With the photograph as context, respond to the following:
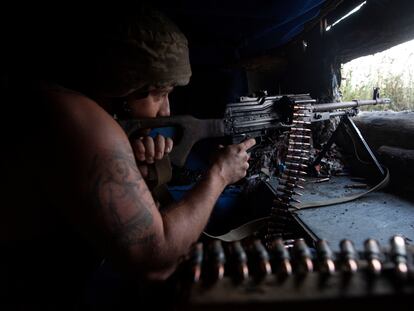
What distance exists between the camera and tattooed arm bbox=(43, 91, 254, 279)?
1.04m

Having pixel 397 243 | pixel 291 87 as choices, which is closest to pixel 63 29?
pixel 397 243

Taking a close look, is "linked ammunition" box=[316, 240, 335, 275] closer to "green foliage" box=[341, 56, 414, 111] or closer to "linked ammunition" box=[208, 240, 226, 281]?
"linked ammunition" box=[208, 240, 226, 281]

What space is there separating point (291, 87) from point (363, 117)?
3.88ft

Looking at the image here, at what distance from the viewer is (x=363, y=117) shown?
430 cm

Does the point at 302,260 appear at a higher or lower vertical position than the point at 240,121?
lower

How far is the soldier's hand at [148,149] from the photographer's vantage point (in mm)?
1856

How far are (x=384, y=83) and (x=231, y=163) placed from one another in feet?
12.6

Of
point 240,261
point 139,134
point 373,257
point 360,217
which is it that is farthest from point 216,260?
point 360,217

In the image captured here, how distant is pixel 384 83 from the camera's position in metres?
4.55

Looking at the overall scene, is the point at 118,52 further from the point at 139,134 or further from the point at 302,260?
the point at 302,260

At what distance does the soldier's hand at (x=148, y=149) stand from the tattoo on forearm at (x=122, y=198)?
67cm

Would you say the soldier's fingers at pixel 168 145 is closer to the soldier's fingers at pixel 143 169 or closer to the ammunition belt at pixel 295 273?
the soldier's fingers at pixel 143 169

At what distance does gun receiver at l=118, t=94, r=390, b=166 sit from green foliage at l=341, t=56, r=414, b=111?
1791 mm

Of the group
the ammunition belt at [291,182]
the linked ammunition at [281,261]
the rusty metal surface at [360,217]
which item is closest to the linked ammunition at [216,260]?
the linked ammunition at [281,261]
